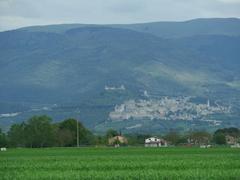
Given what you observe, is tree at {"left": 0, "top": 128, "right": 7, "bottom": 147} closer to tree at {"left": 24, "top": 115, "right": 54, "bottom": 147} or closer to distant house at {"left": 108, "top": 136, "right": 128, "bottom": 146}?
tree at {"left": 24, "top": 115, "right": 54, "bottom": 147}

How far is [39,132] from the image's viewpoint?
14038 centimetres

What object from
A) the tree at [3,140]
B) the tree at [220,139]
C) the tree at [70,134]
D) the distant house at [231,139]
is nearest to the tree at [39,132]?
the tree at [70,134]

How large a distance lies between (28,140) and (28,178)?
112445mm

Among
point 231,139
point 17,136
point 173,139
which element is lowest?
point 17,136

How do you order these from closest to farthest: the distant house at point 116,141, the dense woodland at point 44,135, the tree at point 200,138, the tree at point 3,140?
the dense woodland at point 44,135, the tree at point 3,140, the distant house at point 116,141, the tree at point 200,138

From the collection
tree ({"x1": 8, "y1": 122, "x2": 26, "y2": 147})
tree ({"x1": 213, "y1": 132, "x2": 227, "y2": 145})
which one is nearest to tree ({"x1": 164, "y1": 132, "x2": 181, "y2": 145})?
tree ({"x1": 213, "y1": 132, "x2": 227, "y2": 145})

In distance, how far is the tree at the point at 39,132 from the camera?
139 m

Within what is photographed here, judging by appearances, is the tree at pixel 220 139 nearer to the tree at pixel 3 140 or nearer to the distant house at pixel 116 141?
the distant house at pixel 116 141

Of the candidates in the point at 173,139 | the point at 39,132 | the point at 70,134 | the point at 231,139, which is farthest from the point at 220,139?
the point at 39,132

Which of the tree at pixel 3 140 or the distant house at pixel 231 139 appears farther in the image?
the distant house at pixel 231 139

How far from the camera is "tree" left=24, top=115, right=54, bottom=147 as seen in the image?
139250 millimetres

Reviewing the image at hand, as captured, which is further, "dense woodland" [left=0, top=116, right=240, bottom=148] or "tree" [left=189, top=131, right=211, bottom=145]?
"tree" [left=189, top=131, right=211, bottom=145]

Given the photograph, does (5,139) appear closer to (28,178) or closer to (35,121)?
(35,121)

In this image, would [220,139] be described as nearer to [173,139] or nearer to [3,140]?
[173,139]
